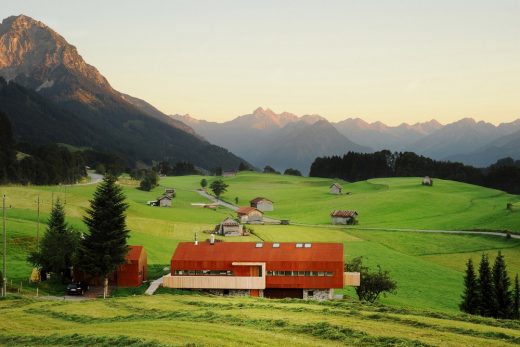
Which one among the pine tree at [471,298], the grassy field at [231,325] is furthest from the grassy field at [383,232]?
the grassy field at [231,325]

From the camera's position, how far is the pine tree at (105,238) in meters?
60.6

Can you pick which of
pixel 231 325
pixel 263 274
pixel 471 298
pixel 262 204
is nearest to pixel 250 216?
pixel 262 204

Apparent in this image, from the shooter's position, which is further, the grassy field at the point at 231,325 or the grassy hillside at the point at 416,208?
the grassy hillside at the point at 416,208

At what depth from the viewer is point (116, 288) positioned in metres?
63.4

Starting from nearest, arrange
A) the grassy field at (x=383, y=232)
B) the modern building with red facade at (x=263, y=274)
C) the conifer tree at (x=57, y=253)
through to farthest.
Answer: the conifer tree at (x=57, y=253) < the modern building with red facade at (x=263, y=274) < the grassy field at (x=383, y=232)

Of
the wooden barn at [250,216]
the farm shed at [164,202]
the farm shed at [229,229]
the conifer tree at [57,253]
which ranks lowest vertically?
the conifer tree at [57,253]

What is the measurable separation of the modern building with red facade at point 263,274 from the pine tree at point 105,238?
6432 mm

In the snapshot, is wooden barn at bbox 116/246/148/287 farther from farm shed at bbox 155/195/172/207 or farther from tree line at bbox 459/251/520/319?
farm shed at bbox 155/195/172/207

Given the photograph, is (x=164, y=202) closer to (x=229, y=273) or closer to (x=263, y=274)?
(x=229, y=273)

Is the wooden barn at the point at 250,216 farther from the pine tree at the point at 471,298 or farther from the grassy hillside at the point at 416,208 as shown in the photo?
the pine tree at the point at 471,298

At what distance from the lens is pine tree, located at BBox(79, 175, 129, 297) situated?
2387 inches

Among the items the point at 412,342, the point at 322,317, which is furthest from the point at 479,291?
the point at 412,342

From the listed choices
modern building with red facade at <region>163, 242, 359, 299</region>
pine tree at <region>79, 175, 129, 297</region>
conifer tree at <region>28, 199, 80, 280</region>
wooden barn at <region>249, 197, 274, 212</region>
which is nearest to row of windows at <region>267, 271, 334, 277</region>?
modern building with red facade at <region>163, 242, 359, 299</region>

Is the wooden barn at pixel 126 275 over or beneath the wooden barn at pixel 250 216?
beneath
